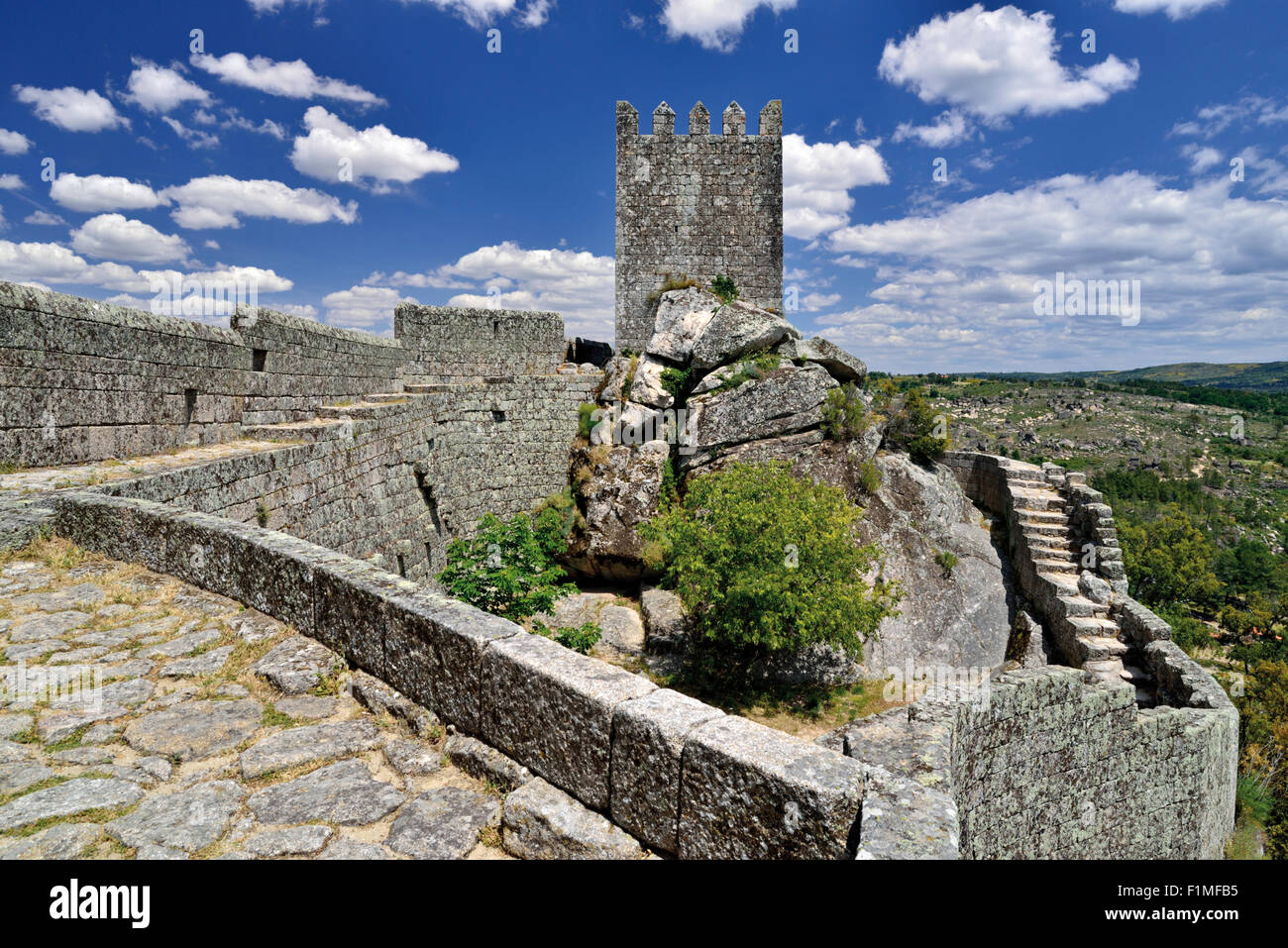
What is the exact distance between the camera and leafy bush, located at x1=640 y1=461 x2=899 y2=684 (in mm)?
11070

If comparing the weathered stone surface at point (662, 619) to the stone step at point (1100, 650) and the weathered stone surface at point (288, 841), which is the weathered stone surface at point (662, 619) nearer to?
the stone step at point (1100, 650)

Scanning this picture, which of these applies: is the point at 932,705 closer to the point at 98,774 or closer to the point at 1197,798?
the point at 98,774

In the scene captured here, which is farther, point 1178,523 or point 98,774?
point 1178,523

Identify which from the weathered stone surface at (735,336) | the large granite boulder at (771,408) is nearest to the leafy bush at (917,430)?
the large granite boulder at (771,408)

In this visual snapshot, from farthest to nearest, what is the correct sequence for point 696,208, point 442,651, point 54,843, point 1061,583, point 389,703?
point 696,208 < point 1061,583 < point 389,703 < point 442,651 < point 54,843

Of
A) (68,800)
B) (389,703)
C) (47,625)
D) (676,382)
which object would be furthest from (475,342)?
(68,800)

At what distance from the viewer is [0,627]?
3.73 meters

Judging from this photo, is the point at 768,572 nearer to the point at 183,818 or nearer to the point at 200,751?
the point at 200,751

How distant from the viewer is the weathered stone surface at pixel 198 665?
3.53 meters

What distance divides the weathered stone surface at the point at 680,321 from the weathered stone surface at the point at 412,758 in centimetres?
1410

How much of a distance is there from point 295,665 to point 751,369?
13188mm

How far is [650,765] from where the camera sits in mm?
2518
